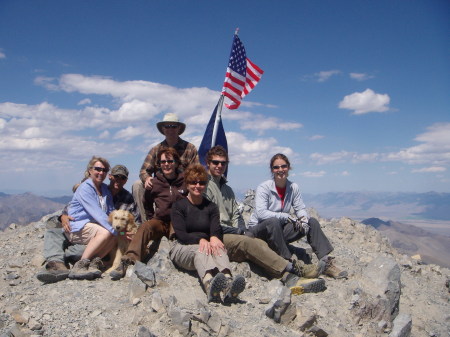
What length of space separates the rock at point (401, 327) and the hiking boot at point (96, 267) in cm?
602

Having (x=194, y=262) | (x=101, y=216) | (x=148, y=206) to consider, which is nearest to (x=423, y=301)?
(x=194, y=262)

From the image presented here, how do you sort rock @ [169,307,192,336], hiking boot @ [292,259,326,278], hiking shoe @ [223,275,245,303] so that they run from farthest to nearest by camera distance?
hiking boot @ [292,259,326,278] < hiking shoe @ [223,275,245,303] < rock @ [169,307,192,336]

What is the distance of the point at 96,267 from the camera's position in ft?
22.3

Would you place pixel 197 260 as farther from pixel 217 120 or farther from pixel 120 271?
pixel 217 120

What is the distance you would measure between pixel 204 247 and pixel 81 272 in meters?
2.64

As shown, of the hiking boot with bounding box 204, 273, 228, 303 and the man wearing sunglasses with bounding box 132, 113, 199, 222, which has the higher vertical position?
the man wearing sunglasses with bounding box 132, 113, 199, 222

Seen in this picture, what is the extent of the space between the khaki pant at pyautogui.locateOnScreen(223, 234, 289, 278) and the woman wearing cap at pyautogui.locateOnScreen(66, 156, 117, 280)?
255 centimetres

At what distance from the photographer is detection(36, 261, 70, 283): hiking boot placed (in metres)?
6.40

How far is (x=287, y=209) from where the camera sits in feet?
26.1

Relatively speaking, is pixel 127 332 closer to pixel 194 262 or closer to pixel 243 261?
pixel 194 262

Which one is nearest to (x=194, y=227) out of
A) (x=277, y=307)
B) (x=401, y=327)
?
(x=277, y=307)

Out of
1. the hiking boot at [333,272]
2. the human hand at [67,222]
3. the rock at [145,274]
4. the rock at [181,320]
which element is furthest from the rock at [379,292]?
the human hand at [67,222]

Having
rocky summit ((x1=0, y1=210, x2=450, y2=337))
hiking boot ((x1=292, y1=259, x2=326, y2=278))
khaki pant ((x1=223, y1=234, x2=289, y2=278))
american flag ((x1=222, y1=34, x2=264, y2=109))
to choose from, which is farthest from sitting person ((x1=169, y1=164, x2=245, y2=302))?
american flag ((x1=222, y1=34, x2=264, y2=109))

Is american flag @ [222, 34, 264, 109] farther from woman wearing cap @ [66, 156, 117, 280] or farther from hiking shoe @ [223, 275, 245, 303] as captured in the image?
hiking shoe @ [223, 275, 245, 303]
